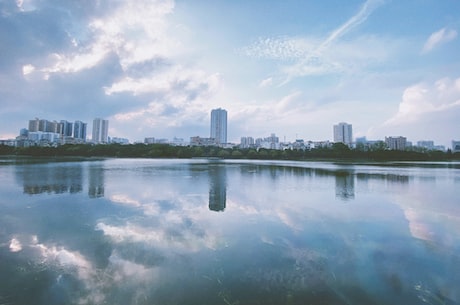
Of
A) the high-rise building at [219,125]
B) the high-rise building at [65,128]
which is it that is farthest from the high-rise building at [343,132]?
the high-rise building at [65,128]

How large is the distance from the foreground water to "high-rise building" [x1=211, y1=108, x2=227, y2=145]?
561 feet

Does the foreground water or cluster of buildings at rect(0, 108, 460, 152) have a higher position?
cluster of buildings at rect(0, 108, 460, 152)

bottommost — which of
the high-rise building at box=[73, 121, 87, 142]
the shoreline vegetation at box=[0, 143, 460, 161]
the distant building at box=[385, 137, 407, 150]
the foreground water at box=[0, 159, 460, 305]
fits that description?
the foreground water at box=[0, 159, 460, 305]

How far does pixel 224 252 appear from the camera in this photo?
5.30 meters

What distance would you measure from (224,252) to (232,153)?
76.9 m

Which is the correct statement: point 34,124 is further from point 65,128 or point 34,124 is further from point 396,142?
point 396,142

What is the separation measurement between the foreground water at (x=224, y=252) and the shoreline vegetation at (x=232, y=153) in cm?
5760

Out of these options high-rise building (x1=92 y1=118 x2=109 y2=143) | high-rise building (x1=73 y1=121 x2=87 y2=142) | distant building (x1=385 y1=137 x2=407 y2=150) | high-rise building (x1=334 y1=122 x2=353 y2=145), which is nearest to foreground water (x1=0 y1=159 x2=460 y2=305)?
distant building (x1=385 y1=137 x2=407 y2=150)

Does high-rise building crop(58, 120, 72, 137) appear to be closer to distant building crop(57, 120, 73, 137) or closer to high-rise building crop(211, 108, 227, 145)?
distant building crop(57, 120, 73, 137)

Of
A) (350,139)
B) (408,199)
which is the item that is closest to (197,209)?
(408,199)

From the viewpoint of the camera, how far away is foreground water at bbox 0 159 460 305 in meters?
3.78

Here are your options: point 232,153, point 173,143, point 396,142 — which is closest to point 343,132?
point 396,142

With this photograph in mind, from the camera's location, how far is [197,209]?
9.10 metres

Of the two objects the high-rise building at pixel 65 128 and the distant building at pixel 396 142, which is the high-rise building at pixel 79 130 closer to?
the high-rise building at pixel 65 128
